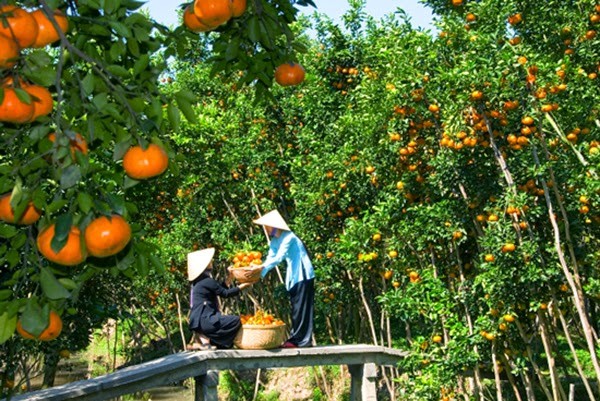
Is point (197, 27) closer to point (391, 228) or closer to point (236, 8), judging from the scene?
point (236, 8)

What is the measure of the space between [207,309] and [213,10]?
6.11m

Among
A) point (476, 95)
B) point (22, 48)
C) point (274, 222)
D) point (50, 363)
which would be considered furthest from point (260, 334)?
point (22, 48)

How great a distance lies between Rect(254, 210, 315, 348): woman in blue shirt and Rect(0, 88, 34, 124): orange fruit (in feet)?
20.5

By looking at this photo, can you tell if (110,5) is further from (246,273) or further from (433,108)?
(246,273)

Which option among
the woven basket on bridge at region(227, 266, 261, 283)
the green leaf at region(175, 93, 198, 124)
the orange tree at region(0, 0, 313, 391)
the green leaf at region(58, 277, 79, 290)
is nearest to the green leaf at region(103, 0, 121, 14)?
the orange tree at region(0, 0, 313, 391)

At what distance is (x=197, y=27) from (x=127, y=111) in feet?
1.38

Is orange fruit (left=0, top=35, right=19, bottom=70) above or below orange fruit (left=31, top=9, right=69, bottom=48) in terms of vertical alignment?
below

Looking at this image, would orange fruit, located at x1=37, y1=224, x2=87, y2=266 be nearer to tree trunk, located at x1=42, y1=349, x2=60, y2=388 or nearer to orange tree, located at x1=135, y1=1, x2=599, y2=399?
orange tree, located at x1=135, y1=1, x2=599, y2=399

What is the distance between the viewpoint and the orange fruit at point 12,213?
6.05 feet

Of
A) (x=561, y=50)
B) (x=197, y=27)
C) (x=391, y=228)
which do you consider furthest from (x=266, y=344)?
(x=197, y=27)

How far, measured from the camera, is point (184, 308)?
17.9 meters

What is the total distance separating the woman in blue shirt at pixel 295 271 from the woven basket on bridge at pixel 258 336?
372mm

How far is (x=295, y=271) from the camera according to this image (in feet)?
26.8

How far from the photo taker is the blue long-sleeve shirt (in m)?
8.02
